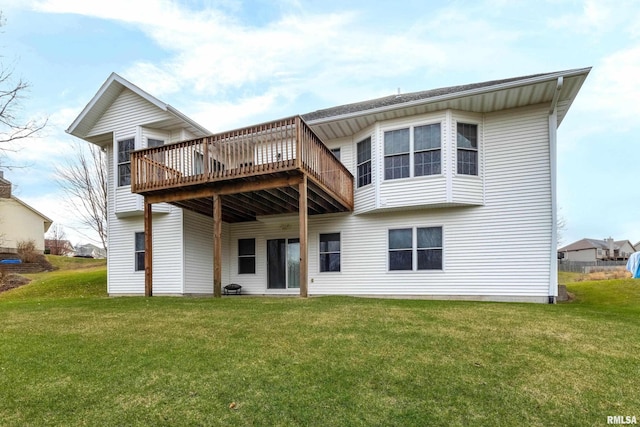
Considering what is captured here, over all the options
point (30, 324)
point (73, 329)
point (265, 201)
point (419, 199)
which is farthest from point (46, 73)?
point (419, 199)

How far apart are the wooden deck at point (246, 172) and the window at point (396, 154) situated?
1.39m

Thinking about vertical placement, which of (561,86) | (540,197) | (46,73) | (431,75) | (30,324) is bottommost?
(30,324)

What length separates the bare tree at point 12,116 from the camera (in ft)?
36.0

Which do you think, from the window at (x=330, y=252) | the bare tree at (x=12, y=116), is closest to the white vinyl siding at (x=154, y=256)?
the bare tree at (x=12, y=116)

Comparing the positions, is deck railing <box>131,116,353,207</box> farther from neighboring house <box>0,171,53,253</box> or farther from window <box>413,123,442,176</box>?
neighboring house <box>0,171,53,253</box>

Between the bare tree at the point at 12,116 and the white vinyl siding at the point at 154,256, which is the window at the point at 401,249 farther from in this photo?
the bare tree at the point at 12,116

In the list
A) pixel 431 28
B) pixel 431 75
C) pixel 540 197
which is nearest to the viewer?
pixel 540 197

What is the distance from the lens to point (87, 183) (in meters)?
22.8

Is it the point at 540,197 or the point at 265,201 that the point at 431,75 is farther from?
the point at 265,201

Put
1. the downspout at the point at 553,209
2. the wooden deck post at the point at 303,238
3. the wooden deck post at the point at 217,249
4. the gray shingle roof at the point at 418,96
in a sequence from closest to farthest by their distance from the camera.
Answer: the wooden deck post at the point at 303,238 → the wooden deck post at the point at 217,249 → the downspout at the point at 553,209 → the gray shingle roof at the point at 418,96

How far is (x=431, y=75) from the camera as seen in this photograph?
19438 mm

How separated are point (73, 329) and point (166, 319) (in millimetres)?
1388

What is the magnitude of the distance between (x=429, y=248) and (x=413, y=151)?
2957mm

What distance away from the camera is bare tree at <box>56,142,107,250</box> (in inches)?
878
